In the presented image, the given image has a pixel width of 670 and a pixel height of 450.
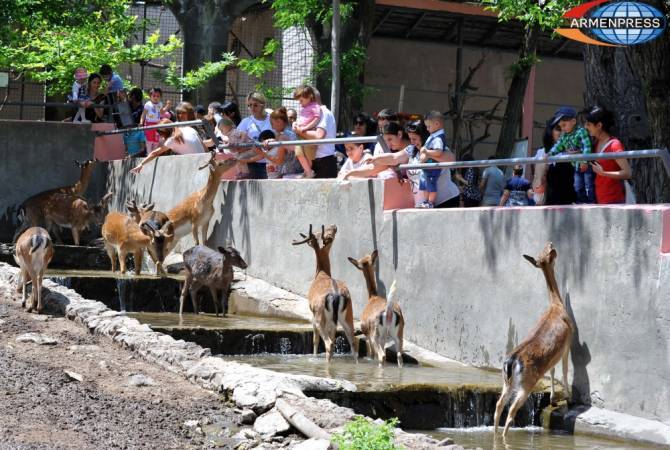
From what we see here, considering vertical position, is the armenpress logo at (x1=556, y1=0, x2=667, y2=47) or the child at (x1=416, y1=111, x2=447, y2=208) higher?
the armenpress logo at (x1=556, y1=0, x2=667, y2=47)

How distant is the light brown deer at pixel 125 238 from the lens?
1636cm

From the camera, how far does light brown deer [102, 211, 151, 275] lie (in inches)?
644

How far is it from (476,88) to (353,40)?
6.50 meters

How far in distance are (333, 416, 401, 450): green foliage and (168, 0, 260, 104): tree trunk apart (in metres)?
18.8

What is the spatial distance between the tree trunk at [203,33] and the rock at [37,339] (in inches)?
565

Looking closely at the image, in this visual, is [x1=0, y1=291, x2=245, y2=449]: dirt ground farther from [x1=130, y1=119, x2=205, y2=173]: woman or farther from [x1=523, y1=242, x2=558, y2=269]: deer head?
[x1=130, y1=119, x2=205, y2=173]: woman

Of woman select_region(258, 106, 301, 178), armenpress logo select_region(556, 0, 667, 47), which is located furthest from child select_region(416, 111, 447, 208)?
woman select_region(258, 106, 301, 178)

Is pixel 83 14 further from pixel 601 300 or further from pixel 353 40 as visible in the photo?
pixel 601 300

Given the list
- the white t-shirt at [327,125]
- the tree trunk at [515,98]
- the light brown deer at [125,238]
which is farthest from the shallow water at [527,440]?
the tree trunk at [515,98]

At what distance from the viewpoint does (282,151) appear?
51.3 feet

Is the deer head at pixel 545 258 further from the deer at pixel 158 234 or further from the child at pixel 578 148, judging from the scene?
the deer at pixel 158 234

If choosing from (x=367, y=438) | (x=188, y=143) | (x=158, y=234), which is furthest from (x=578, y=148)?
(x=188, y=143)

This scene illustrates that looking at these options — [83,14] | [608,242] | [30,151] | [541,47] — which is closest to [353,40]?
[83,14]

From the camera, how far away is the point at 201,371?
959cm
